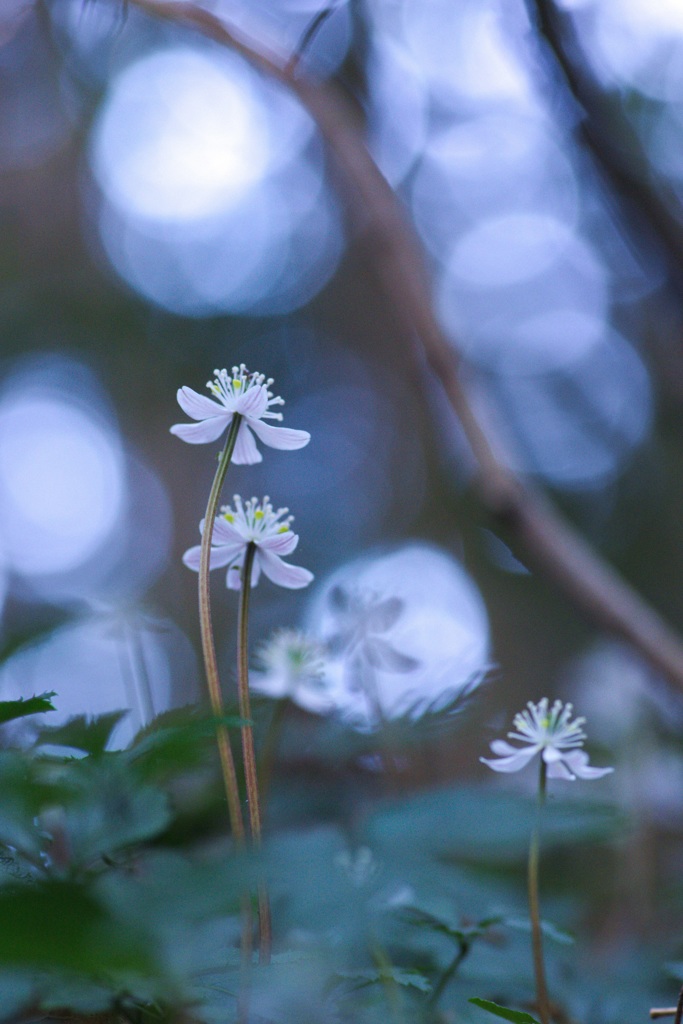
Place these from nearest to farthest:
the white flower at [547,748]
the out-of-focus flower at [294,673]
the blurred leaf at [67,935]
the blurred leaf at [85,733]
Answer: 1. the blurred leaf at [67,935]
2. the blurred leaf at [85,733]
3. the white flower at [547,748]
4. the out-of-focus flower at [294,673]

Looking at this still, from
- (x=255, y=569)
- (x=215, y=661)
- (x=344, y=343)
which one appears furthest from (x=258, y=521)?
(x=344, y=343)

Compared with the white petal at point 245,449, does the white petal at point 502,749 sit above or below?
below

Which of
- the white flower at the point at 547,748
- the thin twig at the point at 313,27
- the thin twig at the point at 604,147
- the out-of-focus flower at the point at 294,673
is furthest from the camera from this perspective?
the thin twig at the point at 604,147

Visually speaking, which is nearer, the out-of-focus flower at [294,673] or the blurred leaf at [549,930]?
the blurred leaf at [549,930]

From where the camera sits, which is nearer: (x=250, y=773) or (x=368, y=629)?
(x=250, y=773)

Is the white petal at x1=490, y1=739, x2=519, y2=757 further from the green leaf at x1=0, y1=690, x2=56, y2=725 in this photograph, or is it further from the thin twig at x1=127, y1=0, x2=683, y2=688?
the thin twig at x1=127, y1=0, x2=683, y2=688

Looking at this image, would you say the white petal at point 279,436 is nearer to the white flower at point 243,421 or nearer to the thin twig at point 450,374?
the white flower at point 243,421

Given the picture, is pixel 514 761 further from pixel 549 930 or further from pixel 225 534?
pixel 225 534

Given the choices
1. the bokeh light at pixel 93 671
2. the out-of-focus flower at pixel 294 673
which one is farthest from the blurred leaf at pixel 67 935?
the out-of-focus flower at pixel 294 673
